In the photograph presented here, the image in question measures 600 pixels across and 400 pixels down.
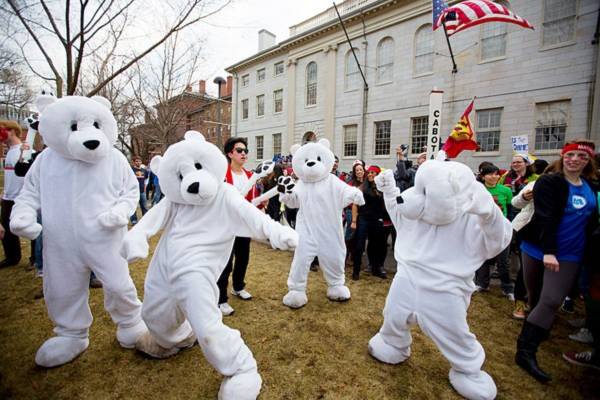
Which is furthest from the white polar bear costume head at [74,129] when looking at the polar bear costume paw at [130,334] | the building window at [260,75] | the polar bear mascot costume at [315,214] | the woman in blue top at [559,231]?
the building window at [260,75]

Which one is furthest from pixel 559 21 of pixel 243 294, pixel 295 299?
pixel 243 294

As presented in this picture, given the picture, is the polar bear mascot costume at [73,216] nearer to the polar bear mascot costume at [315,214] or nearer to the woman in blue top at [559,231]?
the polar bear mascot costume at [315,214]

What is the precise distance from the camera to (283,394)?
2.17 meters

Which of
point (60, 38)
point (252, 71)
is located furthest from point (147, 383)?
point (252, 71)

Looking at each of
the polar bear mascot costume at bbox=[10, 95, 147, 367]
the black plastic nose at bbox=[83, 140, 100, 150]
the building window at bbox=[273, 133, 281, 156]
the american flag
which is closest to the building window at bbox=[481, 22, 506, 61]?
the american flag

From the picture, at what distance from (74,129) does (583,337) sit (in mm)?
5215

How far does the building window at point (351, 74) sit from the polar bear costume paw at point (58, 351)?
15.8m

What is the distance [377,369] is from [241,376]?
1.19 m

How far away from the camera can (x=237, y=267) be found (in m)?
3.75

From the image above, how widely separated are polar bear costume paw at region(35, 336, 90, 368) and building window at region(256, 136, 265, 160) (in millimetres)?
19887

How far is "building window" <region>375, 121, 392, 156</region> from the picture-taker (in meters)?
14.5

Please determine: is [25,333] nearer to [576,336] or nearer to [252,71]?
[576,336]

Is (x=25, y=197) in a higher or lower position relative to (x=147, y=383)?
higher

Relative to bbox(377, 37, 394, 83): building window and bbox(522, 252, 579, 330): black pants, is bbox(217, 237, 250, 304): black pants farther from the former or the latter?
bbox(377, 37, 394, 83): building window
